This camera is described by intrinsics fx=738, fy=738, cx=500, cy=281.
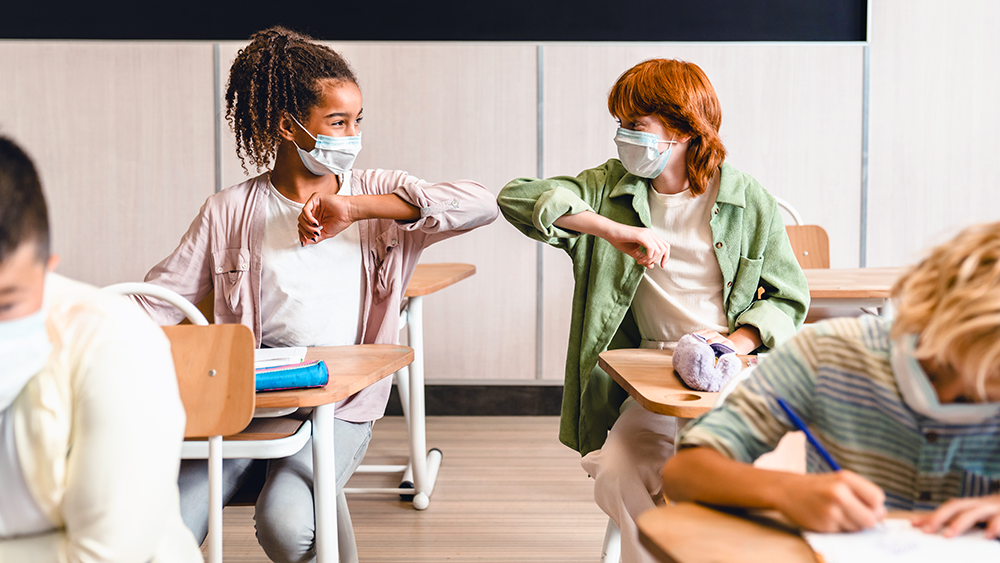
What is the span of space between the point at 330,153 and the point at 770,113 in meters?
2.33

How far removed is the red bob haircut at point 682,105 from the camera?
5.42ft

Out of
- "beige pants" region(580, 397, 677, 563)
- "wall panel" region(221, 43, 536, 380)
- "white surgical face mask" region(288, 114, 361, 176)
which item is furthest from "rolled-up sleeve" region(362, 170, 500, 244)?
"wall panel" region(221, 43, 536, 380)

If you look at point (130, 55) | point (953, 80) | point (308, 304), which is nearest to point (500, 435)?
point (308, 304)

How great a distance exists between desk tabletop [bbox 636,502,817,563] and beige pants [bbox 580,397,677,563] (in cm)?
73

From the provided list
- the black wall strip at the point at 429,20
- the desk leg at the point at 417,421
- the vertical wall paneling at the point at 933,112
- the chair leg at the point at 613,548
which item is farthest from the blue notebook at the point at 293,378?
the vertical wall paneling at the point at 933,112

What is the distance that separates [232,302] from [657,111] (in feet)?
3.50

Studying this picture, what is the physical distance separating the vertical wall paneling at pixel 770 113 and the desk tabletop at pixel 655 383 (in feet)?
6.50

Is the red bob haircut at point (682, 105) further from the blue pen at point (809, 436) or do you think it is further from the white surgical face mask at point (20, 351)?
the white surgical face mask at point (20, 351)

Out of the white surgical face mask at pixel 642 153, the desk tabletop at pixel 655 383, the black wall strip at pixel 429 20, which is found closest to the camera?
the desk tabletop at pixel 655 383

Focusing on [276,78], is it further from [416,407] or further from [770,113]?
[770,113]

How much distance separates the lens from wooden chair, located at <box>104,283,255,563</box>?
119cm

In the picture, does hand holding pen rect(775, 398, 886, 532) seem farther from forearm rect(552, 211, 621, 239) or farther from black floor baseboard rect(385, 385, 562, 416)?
black floor baseboard rect(385, 385, 562, 416)

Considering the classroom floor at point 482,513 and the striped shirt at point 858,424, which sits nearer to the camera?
the striped shirt at point 858,424

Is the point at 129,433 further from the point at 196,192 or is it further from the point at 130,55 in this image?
the point at 130,55
